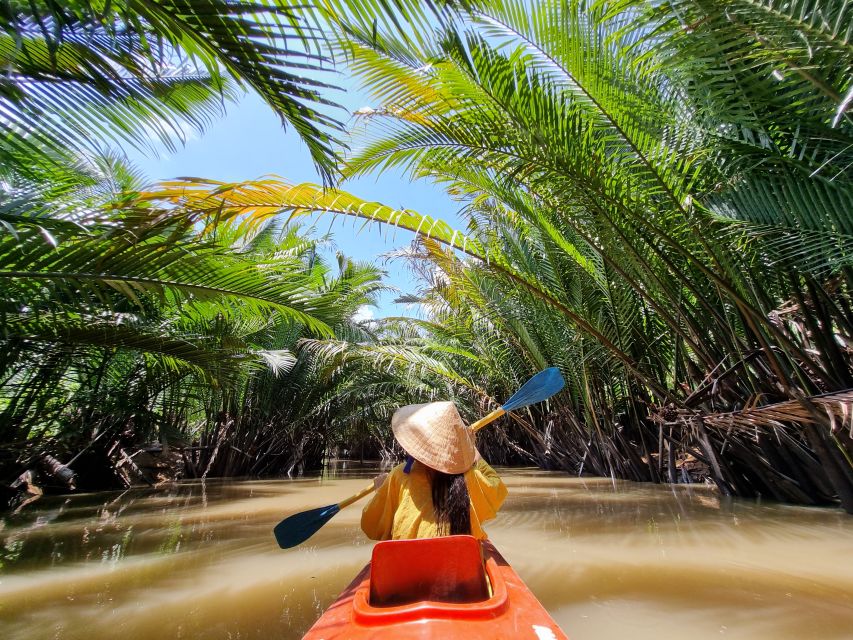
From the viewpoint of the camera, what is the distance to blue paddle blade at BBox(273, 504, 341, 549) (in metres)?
2.63

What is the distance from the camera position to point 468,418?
32.4 ft

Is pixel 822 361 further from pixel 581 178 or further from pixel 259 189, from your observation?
pixel 259 189

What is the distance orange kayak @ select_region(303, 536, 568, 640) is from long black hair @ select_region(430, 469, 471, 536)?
191 millimetres

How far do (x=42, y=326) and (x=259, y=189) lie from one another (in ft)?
8.29

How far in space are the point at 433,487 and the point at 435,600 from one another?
0.48 m

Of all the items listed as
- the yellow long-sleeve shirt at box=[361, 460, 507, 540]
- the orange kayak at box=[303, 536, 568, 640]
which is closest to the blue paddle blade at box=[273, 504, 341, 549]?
the yellow long-sleeve shirt at box=[361, 460, 507, 540]

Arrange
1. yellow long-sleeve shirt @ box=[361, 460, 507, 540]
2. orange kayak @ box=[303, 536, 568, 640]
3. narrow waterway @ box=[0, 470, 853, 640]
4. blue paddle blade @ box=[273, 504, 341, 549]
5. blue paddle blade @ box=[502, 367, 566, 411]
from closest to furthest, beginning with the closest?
orange kayak @ box=[303, 536, 568, 640] < narrow waterway @ box=[0, 470, 853, 640] < yellow long-sleeve shirt @ box=[361, 460, 507, 540] < blue paddle blade @ box=[273, 504, 341, 549] < blue paddle blade @ box=[502, 367, 566, 411]

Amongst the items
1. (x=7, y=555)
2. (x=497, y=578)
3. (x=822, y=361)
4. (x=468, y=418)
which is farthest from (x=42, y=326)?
(x=468, y=418)

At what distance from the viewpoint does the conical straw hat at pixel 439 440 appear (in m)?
1.93

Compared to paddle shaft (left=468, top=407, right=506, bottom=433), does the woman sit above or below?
below

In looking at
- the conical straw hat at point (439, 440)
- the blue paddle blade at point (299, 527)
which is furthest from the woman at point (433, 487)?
the blue paddle blade at point (299, 527)

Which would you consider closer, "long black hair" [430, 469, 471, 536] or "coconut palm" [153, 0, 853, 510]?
"long black hair" [430, 469, 471, 536]

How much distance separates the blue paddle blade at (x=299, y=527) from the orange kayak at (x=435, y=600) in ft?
3.50

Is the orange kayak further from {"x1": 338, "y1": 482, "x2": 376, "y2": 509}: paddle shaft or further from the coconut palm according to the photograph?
the coconut palm
